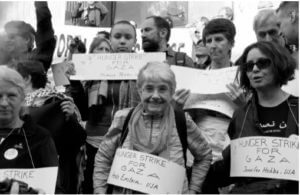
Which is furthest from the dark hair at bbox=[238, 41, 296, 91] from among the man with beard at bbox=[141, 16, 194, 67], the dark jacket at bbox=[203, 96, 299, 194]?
the man with beard at bbox=[141, 16, 194, 67]

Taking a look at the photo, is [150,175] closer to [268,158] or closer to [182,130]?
[182,130]

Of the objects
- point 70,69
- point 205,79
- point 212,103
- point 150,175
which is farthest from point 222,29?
point 150,175

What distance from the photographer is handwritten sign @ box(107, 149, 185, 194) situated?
2.83m

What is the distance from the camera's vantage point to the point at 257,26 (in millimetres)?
3662

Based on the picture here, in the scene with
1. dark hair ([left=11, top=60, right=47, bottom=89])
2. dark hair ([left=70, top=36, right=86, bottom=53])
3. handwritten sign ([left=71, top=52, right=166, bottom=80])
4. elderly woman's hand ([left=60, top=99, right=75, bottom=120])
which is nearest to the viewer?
elderly woman's hand ([left=60, top=99, right=75, bottom=120])

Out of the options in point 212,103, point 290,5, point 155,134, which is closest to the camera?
point 155,134

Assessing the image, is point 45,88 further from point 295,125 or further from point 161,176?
point 295,125

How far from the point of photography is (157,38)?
4129 millimetres

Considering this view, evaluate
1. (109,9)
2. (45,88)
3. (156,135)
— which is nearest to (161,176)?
(156,135)

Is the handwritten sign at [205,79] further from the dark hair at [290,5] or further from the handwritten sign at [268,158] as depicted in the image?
the handwritten sign at [268,158]

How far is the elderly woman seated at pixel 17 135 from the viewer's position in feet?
9.53

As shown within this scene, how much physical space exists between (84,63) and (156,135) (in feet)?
4.02

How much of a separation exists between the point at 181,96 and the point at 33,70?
107 centimetres

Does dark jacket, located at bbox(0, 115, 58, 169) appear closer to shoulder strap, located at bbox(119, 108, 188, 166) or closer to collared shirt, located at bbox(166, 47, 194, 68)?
shoulder strap, located at bbox(119, 108, 188, 166)
